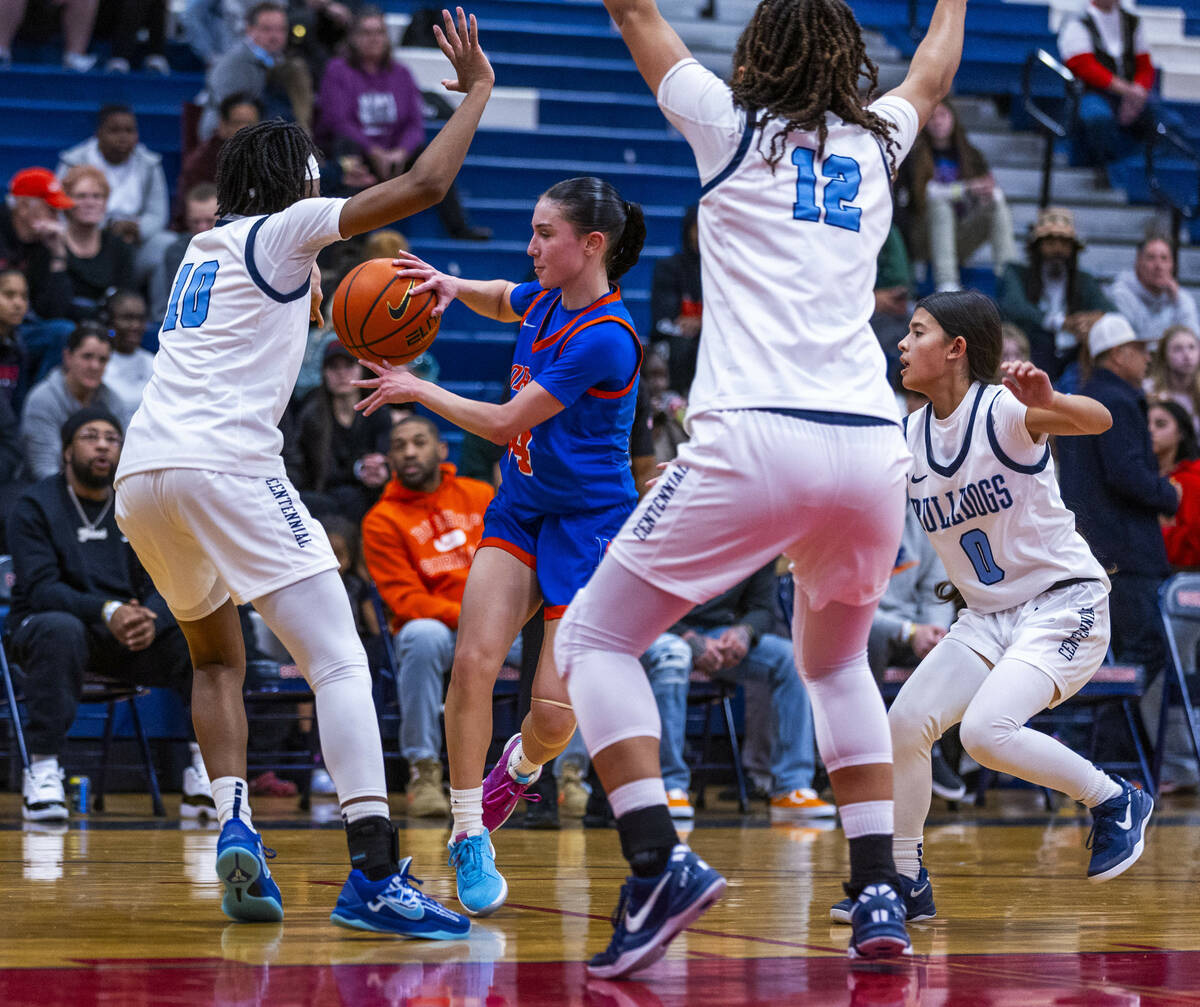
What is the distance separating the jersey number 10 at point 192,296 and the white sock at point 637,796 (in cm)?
153

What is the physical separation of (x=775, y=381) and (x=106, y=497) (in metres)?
5.12

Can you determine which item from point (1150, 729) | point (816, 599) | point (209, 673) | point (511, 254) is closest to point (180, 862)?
point (209, 673)

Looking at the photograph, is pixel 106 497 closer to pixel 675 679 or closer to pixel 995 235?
pixel 675 679

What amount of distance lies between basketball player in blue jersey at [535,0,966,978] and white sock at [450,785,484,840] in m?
1.08

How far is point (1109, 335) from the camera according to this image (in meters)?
8.73

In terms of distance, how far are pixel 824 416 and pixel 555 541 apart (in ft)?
4.71

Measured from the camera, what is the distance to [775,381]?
3217mm

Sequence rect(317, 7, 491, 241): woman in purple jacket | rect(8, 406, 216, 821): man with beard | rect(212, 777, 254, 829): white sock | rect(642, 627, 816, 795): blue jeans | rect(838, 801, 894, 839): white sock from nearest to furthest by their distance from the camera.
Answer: rect(838, 801, 894, 839): white sock
rect(212, 777, 254, 829): white sock
rect(8, 406, 216, 821): man with beard
rect(642, 627, 816, 795): blue jeans
rect(317, 7, 491, 241): woman in purple jacket

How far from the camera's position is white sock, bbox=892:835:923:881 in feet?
14.1

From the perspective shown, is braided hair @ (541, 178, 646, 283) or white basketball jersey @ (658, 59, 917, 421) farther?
braided hair @ (541, 178, 646, 283)

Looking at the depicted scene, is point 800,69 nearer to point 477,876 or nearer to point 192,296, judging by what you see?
point 192,296

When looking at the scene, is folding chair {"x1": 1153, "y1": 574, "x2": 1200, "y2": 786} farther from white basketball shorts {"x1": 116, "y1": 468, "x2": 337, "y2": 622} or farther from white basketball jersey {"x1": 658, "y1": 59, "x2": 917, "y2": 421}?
white basketball shorts {"x1": 116, "y1": 468, "x2": 337, "y2": 622}

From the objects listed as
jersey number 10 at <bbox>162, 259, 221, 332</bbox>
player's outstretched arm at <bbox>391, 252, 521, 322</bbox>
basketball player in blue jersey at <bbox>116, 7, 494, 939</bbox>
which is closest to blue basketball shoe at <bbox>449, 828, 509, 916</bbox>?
basketball player in blue jersey at <bbox>116, 7, 494, 939</bbox>

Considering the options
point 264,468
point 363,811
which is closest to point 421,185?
point 264,468
